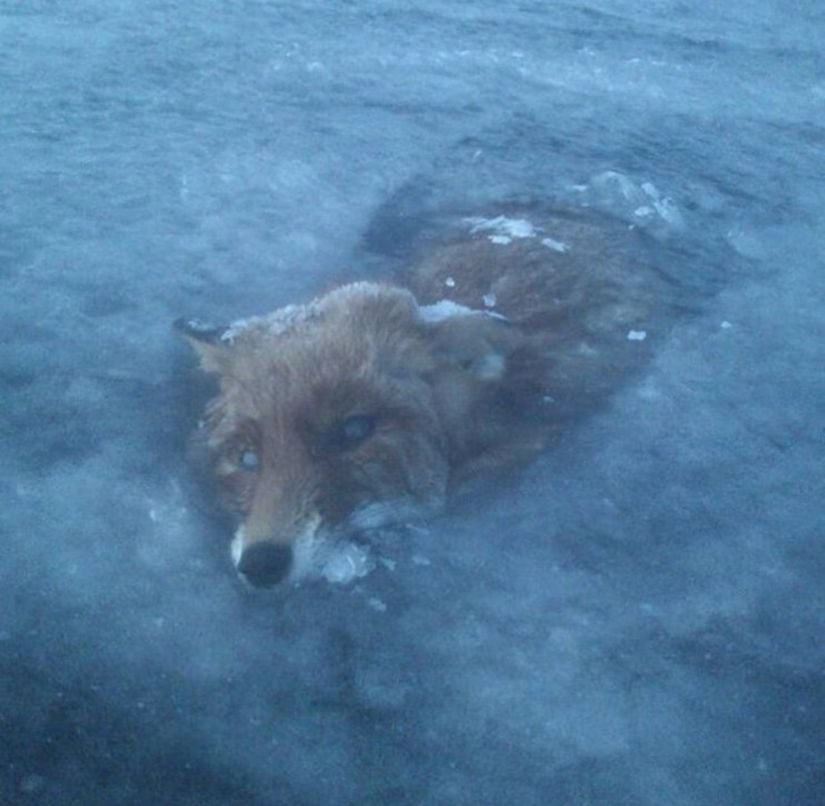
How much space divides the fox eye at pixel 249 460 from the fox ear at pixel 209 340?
503 mm

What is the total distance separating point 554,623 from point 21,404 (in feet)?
8.32

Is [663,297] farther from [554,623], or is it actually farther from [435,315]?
[554,623]

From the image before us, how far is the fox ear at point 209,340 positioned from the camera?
437 centimetres

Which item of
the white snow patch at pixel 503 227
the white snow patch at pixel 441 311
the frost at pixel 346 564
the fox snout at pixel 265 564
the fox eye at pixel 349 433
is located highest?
the white snow patch at pixel 441 311

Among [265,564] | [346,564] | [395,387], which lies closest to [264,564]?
[265,564]

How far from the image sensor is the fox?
3.86 metres

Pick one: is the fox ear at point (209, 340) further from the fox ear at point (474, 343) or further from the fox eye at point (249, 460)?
the fox ear at point (474, 343)

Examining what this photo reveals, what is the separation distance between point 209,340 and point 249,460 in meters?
0.62

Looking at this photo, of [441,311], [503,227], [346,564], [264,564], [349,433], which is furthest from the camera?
[503,227]

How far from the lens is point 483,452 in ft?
14.3

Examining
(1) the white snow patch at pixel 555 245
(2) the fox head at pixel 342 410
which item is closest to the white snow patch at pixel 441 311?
(2) the fox head at pixel 342 410

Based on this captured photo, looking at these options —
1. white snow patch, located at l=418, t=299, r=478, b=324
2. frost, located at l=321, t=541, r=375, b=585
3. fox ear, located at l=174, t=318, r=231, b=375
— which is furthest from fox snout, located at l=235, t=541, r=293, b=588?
white snow patch, located at l=418, t=299, r=478, b=324

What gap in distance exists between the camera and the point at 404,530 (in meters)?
4.07

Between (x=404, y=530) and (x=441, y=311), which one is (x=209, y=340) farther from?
(x=404, y=530)
